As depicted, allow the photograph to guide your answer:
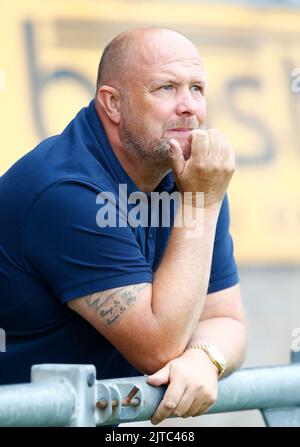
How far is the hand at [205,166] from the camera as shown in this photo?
2791 millimetres

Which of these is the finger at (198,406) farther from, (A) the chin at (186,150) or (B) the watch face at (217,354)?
(A) the chin at (186,150)

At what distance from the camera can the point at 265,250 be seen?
450 centimetres

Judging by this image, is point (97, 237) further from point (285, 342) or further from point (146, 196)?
point (285, 342)

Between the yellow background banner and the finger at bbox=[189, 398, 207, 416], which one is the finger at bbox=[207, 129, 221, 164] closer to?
the finger at bbox=[189, 398, 207, 416]

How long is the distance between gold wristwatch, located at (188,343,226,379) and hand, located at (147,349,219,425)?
0.03m

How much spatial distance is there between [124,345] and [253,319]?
2033 millimetres

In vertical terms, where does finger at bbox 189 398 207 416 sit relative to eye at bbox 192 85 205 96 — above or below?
below

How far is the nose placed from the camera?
2.89 m

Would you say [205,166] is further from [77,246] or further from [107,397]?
[107,397]

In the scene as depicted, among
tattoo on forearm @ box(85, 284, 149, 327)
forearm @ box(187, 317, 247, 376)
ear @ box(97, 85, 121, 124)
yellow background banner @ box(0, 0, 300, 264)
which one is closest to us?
tattoo on forearm @ box(85, 284, 149, 327)

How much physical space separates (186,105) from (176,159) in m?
0.17

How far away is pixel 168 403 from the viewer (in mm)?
2402

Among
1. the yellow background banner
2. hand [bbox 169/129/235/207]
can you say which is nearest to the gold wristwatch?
hand [bbox 169/129/235/207]
